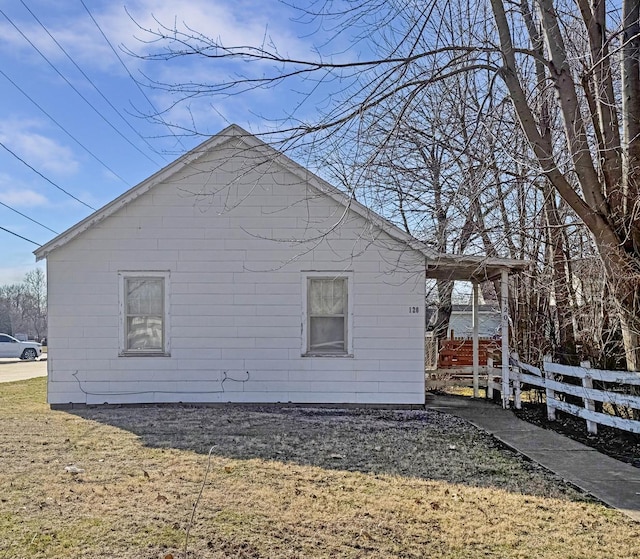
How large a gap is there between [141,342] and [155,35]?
6518 mm

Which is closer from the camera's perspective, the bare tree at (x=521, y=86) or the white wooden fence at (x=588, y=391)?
the bare tree at (x=521, y=86)

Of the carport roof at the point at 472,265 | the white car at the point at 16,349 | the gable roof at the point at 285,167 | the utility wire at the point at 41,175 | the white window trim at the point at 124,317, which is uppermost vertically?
the utility wire at the point at 41,175

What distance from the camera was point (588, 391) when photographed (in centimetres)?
815

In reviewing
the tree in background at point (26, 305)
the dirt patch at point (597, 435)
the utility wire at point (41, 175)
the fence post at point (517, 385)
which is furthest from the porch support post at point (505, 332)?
the tree in background at point (26, 305)

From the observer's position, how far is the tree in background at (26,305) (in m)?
70.9

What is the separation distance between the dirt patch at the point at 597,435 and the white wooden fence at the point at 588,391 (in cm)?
19

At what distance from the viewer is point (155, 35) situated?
17.7ft

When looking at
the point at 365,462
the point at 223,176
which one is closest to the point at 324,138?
the point at 365,462

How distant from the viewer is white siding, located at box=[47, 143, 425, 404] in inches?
412

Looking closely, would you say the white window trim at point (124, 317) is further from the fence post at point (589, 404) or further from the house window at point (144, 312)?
the fence post at point (589, 404)

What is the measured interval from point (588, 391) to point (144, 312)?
758cm

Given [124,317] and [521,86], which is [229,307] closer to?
[124,317]

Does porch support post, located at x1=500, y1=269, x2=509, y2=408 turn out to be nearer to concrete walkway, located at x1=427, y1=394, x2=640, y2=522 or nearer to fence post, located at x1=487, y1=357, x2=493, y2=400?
concrete walkway, located at x1=427, y1=394, x2=640, y2=522

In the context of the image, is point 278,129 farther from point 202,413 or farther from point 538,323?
point 538,323
